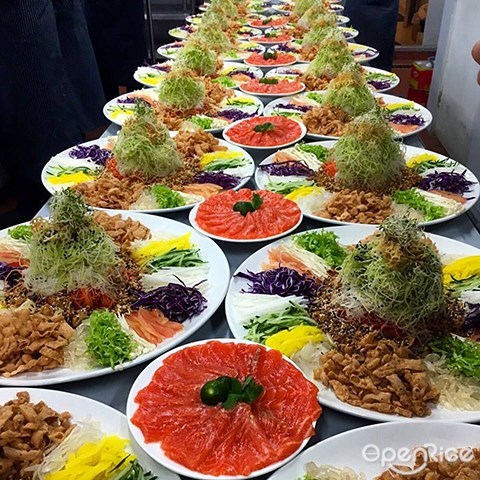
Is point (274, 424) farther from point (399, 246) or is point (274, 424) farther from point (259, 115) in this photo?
point (259, 115)

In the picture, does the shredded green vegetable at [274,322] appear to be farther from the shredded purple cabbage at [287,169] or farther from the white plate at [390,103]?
the white plate at [390,103]

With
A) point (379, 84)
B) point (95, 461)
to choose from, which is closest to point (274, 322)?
point (95, 461)

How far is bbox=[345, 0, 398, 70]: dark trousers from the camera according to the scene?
8000mm

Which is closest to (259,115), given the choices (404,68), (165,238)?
(165,238)

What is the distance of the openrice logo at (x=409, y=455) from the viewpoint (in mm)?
1601

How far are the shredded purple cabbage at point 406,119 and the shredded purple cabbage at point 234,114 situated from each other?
1088 millimetres

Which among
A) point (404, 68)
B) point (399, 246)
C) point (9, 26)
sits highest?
point (9, 26)

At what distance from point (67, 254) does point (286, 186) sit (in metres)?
1.43

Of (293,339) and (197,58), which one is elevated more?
(197,58)

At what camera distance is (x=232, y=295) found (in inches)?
91.8

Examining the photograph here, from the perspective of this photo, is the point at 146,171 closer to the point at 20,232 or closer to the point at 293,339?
the point at 20,232

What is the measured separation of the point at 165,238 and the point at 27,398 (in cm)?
117

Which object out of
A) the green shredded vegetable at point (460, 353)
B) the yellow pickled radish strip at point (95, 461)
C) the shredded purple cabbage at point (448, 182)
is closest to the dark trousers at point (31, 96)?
the shredded purple cabbage at point (448, 182)

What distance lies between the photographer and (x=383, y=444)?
1.67 metres
